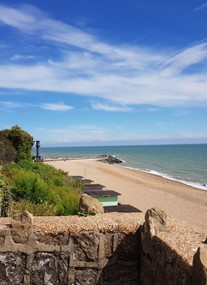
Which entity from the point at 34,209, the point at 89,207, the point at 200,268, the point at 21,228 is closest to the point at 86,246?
the point at 21,228

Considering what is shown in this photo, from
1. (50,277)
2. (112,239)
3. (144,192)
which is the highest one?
(112,239)

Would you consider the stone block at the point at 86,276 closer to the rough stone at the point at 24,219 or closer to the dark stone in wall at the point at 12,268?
the dark stone in wall at the point at 12,268

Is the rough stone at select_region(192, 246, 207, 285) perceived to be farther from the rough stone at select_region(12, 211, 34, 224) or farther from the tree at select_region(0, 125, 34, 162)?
the tree at select_region(0, 125, 34, 162)

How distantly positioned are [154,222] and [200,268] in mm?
1610

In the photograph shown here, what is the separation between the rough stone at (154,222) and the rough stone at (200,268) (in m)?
1.30

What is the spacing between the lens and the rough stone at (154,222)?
174 inches

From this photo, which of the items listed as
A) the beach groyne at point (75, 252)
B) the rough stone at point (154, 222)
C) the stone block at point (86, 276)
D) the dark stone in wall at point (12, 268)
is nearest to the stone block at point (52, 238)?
the beach groyne at point (75, 252)

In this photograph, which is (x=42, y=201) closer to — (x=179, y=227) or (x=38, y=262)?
A: (x=38, y=262)

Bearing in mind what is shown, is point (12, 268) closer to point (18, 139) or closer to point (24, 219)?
point (24, 219)

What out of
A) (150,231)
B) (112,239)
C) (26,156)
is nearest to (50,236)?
(112,239)

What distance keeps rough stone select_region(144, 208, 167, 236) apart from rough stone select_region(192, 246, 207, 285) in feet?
4.28

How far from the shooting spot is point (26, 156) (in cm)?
2869

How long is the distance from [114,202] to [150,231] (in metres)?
12.2

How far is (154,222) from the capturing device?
453 cm
